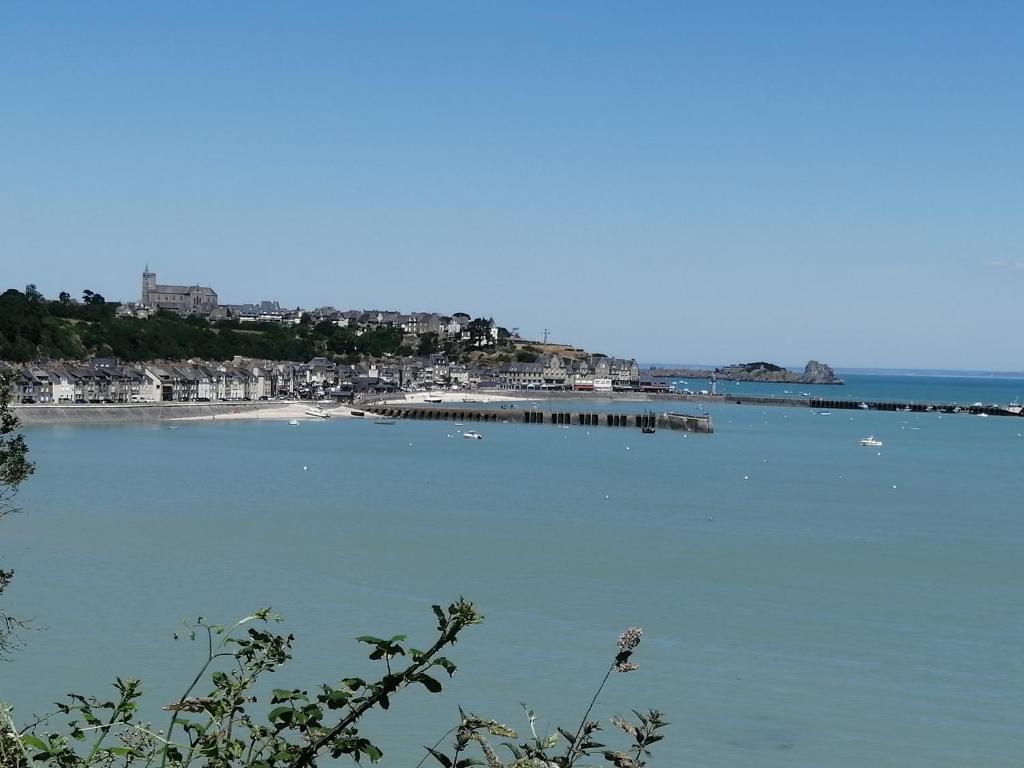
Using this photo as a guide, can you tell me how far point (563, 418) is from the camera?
88.9 meters

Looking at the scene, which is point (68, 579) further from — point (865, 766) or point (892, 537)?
point (892, 537)

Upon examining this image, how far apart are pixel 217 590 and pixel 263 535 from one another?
7638 mm

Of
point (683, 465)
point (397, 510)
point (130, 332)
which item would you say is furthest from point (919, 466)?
point (130, 332)

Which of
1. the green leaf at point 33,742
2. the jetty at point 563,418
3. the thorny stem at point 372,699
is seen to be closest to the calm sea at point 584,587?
the thorny stem at point 372,699

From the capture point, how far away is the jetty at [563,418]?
84.8 metres

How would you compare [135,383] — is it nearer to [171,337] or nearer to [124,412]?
[124,412]

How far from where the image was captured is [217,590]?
22750mm

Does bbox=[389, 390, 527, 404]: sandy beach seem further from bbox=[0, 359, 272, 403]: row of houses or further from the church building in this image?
the church building

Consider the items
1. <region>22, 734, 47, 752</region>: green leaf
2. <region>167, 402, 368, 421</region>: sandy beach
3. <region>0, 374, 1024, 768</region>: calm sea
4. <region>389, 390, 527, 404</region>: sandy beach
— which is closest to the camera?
<region>22, 734, 47, 752</region>: green leaf

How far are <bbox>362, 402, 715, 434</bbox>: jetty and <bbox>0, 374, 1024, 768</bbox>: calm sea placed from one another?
31.9 meters

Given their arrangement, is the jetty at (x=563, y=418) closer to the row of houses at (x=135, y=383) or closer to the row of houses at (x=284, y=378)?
the row of houses at (x=135, y=383)

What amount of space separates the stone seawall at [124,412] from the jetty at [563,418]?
38.9ft

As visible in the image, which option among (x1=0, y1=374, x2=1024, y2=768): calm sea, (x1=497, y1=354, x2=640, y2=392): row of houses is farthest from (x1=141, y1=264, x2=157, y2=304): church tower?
(x1=0, y1=374, x2=1024, y2=768): calm sea

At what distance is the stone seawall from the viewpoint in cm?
7181
